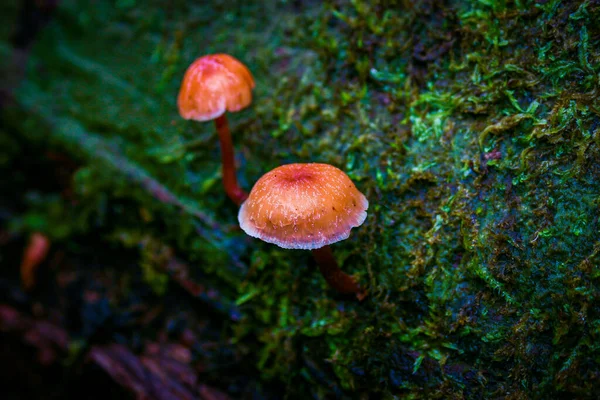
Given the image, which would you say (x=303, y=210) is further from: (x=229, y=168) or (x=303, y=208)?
(x=229, y=168)

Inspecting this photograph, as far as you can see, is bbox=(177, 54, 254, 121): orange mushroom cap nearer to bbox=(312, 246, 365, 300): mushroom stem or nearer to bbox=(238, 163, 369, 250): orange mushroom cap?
bbox=(238, 163, 369, 250): orange mushroom cap

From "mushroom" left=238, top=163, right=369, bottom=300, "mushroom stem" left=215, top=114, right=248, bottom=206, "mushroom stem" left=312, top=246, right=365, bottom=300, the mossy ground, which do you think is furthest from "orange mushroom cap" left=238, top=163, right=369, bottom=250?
"mushroom stem" left=215, top=114, right=248, bottom=206

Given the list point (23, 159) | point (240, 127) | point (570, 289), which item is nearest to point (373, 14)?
point (240, 127)

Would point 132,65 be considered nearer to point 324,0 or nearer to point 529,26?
point 324,0

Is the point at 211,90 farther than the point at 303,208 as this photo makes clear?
Yes

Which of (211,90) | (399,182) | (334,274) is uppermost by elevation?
(211,90)

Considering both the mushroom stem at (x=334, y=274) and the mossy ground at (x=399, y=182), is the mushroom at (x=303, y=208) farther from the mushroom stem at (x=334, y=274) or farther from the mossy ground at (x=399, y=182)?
the mossy ground at (x=399, y=182)

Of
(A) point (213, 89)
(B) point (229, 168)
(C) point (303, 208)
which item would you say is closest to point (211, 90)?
(A) point (213, 89)
